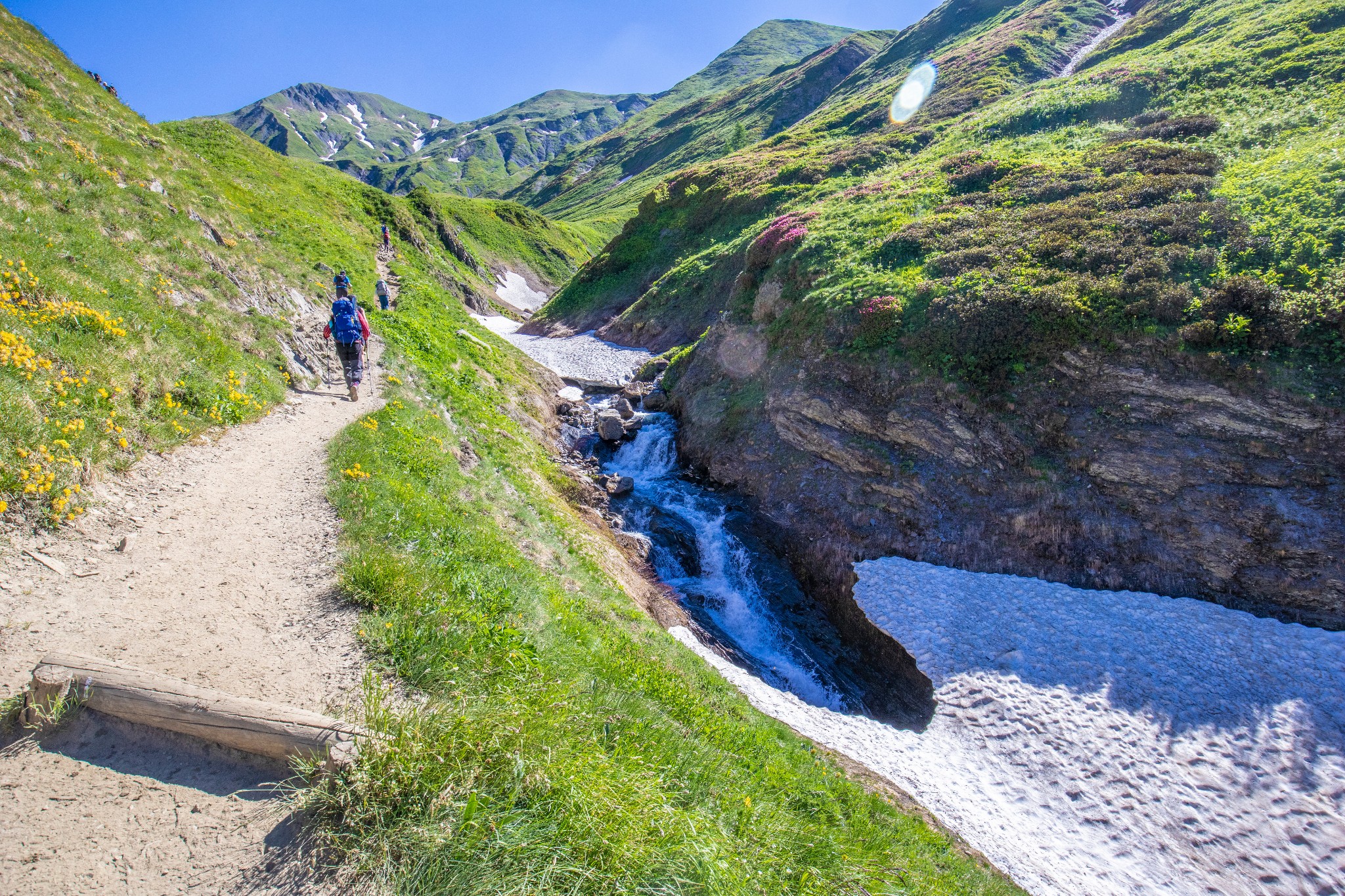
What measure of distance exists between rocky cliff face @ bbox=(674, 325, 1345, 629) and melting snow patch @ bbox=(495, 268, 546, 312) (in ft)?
216

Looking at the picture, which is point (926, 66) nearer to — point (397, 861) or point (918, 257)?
point (918, 257)

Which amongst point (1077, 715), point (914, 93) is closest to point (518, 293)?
point (914, 93)

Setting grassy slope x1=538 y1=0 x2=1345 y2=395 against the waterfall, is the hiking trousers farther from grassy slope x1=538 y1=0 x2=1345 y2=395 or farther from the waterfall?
→ grassy slope x1=538 y1=0 x2=1345 y2=395

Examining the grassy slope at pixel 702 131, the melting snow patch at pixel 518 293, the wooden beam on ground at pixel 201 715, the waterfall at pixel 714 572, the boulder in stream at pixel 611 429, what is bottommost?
the waterfall at pixel 714 572

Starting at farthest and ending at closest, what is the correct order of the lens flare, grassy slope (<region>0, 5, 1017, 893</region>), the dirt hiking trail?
the lens flare → grassy slope (<region>0, 5, 1017, 893</region>) → the dirt hiking trail

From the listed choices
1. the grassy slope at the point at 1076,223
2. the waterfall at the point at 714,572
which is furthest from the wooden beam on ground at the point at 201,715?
the grassy slope at the point at 1076,223

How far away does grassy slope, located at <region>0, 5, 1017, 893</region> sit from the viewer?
4.46 m

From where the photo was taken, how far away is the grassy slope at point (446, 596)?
4457mm

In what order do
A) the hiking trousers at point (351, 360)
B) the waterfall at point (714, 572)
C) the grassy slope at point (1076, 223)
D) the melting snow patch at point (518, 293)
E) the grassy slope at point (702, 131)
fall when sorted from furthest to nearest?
the grassy slope at point (702, 131) → the melting snow patch at point (518, 293) → the grassy slope at point (1076, 223) → the waterfall at point (714, 572) → the hiking trousers at point (351, 360)

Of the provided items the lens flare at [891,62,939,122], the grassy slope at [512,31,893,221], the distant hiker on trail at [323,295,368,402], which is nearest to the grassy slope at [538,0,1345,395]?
the lens flare at [891,62,939,122]

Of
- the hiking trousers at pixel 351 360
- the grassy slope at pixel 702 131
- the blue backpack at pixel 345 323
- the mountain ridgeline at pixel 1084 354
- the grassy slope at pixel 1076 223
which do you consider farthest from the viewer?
the grassy slope at pixel 702 131

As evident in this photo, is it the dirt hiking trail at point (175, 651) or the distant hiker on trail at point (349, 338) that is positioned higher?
the distant hiker on trail at point (349, 338)

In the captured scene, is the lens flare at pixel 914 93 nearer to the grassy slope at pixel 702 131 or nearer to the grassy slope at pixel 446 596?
the grassy slope at pixel 702 131

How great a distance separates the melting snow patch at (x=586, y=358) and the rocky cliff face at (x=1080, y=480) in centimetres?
1677
